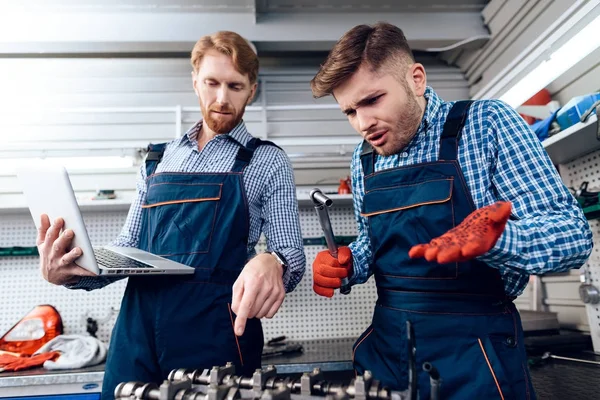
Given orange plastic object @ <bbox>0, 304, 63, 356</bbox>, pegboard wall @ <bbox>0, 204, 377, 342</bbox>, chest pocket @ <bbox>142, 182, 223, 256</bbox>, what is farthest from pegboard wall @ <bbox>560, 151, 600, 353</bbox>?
orange plastic object @ <bbox>0, 304, 63, 356</bbox>

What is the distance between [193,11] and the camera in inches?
115

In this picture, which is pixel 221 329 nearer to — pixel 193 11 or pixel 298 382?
pixel 298 382

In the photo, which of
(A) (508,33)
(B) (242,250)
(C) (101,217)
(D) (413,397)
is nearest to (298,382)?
(D) (413,397)

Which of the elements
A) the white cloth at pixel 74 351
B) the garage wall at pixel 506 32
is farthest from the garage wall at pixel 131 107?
the white cloth at pixel 74 351

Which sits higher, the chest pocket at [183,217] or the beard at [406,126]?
the beard at [406,126]

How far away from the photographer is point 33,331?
2271 mm

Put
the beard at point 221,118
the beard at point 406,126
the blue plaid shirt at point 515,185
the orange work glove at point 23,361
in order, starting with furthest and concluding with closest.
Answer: the orange work glove at point 23,361 → the beard at point 221,118 → the beard at point 406,126 → the blue plaid shirt at point 515,185

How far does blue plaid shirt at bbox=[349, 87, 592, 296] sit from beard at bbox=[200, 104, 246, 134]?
58 cm

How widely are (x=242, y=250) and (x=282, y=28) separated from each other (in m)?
2.19

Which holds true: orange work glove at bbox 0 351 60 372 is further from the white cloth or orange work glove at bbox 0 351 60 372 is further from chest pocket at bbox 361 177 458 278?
chest pocket at bbox 361 177 458 278

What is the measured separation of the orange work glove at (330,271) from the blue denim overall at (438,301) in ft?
0.30

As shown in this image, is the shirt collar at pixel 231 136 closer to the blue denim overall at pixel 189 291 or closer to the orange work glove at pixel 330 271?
the blue denim overall at pixel 189 291

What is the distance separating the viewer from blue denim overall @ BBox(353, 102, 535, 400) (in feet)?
2.84

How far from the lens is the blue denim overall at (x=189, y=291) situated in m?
1.14
